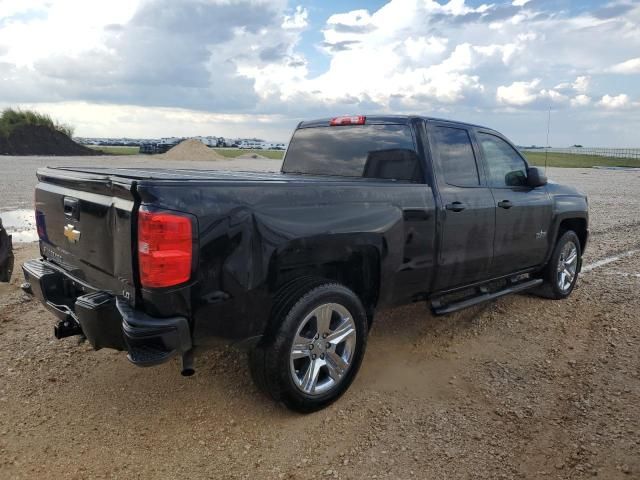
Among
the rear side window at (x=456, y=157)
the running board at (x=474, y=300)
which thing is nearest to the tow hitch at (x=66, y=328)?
the running board at (x=474, y=300)

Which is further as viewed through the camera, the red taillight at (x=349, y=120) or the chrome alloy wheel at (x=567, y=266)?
the chrome alloy wheel at (x=567, y=266)

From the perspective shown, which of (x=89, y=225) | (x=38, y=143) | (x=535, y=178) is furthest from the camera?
(x=38, y=143)

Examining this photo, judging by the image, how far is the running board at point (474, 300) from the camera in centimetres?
434

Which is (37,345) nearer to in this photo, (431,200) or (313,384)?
(313,384)

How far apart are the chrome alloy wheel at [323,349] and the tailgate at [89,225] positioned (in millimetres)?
1096

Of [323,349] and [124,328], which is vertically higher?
[124,328]

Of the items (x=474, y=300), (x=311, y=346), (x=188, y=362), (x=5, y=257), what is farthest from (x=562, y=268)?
(x=5, y=257)

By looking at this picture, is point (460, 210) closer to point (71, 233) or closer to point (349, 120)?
point (349, 120)

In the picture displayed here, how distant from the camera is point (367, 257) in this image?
12.4 ft

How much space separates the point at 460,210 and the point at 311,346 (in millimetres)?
1791

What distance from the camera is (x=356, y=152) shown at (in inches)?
183

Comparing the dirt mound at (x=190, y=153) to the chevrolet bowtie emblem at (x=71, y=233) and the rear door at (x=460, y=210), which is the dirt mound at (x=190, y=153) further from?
the chevrolet bowtie emblem at (x=71, y=233)

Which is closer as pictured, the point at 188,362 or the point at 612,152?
the point at 188,362

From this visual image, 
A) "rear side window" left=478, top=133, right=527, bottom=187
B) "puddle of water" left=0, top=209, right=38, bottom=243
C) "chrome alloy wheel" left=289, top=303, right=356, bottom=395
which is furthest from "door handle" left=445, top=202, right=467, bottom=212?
"puddle of water" left=0, top=209, right=38, bottom=243
